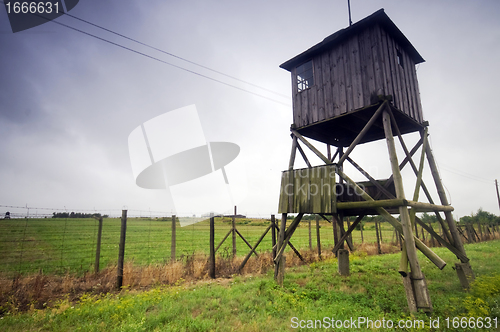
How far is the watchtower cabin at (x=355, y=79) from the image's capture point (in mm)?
A: 8078

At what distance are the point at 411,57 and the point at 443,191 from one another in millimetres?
5567

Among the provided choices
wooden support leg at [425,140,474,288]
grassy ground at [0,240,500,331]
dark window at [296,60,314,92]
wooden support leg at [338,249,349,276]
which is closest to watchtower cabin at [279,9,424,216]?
dark window at [296,60,314,92]

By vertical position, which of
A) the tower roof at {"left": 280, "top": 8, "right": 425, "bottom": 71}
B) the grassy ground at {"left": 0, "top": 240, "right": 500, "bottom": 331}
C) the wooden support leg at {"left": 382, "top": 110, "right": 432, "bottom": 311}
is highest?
the tower roof at {"left": 280, "top": 8, "right": 425, "bottom": 71}

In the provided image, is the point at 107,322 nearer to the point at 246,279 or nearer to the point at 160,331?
the point at 160,331

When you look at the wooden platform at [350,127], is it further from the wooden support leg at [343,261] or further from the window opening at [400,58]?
the wooden support leg at [343,261]

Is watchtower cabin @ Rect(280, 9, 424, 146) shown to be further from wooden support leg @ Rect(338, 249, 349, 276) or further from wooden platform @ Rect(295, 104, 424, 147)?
wooden support leg @ Rect(338, 249, 349, 276)

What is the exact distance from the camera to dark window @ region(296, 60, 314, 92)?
1016 centimetres

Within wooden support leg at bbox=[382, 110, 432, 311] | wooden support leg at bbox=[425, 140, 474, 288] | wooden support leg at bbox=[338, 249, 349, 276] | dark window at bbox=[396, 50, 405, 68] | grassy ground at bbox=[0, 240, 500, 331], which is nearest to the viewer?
grassy ground at bbox=[0, 240, 500, 331]

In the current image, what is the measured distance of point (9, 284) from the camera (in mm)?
7016

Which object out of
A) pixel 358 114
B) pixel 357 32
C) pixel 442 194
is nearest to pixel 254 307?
pixel 358 114

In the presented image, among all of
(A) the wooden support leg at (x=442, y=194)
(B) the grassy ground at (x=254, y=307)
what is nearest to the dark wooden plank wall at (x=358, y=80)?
(A) the wooden support leg at (x=442, y=194)

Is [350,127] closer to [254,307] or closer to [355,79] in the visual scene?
[355,79]

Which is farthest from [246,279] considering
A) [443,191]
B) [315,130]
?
[443,191]

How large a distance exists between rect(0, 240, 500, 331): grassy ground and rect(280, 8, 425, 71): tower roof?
813 cm
